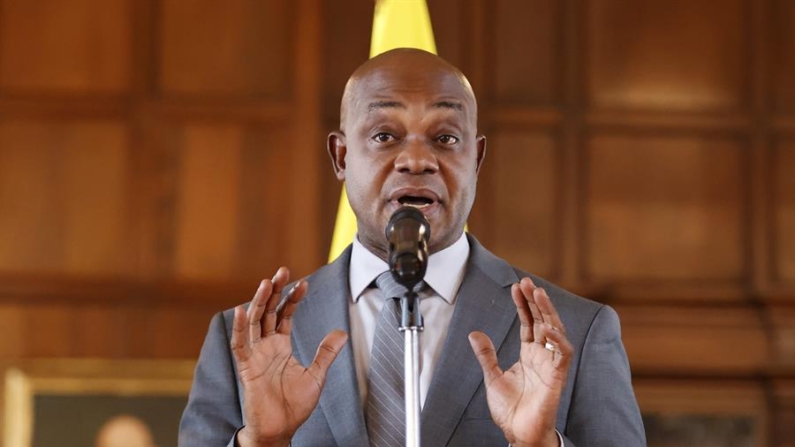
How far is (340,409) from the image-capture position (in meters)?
2.55

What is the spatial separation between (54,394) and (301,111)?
1.70 metres

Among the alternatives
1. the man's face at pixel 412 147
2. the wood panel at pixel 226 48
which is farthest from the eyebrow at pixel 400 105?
the wood panel at pixel 226 48

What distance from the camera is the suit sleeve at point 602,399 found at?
253 cm

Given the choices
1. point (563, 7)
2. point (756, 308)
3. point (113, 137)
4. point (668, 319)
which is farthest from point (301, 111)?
point (756, 308)

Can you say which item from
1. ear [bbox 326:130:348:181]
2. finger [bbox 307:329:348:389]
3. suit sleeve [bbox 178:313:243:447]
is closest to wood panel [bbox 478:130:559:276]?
ear [bbox 326:130:348:181]

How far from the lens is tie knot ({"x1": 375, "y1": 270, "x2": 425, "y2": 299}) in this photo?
2.67 meters

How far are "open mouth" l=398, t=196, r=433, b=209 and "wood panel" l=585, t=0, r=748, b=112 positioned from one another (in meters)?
3.86

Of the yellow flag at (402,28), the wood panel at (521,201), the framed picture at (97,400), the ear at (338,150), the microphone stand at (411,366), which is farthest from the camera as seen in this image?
the wood panel at (521,201)

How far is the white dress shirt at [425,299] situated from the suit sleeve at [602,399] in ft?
0.96

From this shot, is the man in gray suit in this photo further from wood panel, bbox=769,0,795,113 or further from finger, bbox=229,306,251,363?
wood panel, bbox=769,0,795,113

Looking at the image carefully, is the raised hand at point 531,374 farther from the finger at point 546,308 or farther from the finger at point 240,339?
the finger at point 240,339

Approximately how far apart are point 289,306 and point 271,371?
12 centimetres

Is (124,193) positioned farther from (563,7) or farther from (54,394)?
(563,7)

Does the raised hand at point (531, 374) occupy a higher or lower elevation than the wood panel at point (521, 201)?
A: higher
